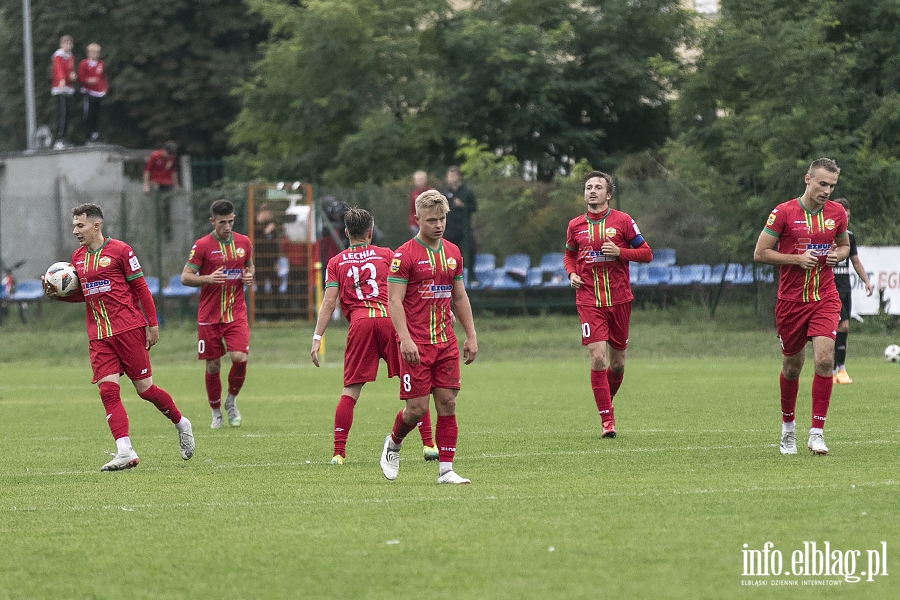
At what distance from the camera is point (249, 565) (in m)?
6.51

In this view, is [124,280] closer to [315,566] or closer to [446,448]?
[446,448]

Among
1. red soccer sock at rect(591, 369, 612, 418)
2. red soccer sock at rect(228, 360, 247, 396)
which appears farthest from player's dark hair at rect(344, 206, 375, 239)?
red soccer sock at rect(228, 360, 247, 396)

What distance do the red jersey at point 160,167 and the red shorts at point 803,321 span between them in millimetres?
22352

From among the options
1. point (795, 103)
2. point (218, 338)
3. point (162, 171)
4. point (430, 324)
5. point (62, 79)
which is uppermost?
point (62, 79)

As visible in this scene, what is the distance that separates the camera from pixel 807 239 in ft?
34.2

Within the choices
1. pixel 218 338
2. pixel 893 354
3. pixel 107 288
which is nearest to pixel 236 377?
pixel 218 338

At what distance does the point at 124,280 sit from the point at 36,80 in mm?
34769

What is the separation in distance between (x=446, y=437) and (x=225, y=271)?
5684mm

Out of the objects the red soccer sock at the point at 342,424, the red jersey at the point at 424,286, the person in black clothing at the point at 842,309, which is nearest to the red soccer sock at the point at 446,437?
the red jersey at the point at 424,286

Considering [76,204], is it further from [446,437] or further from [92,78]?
[446,437]

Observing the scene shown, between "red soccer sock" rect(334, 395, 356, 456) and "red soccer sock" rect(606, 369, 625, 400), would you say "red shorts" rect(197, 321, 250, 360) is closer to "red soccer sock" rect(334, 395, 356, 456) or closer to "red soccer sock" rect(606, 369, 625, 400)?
"red soccer sock" rect(334, 395, 356, 456)

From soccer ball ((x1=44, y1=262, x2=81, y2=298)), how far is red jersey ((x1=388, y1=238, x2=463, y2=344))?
3.02 m

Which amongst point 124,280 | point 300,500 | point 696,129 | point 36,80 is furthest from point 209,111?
point 300,500

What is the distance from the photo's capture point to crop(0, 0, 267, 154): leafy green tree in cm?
4119
